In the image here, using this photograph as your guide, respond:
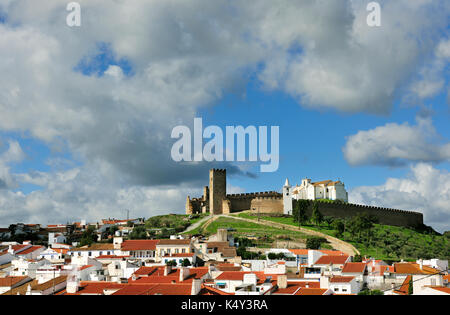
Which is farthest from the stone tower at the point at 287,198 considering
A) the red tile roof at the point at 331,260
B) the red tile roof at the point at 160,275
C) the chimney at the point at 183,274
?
the chimney at the point at 183,274

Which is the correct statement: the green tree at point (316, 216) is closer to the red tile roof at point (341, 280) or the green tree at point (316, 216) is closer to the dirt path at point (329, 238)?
the dirt path at point (329, 238)

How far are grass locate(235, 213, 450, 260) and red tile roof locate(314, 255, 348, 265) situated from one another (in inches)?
492

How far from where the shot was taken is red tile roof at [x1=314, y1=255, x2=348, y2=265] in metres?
30.1

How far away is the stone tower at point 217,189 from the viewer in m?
62.5

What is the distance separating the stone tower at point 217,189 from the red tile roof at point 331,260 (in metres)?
31.3

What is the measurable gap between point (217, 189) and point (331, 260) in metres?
33.7

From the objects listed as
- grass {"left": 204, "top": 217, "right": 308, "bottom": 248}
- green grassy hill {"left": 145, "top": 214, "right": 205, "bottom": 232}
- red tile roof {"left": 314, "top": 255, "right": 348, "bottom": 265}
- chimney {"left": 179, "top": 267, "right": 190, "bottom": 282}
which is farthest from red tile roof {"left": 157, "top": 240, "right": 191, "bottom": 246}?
chimney {"left": 179, "top": 267, "right": 190, "bottom": 282}

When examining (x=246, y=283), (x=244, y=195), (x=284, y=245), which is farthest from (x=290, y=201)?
(x=246, y=283)

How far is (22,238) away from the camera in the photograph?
183 ft

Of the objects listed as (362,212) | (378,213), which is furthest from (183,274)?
(378,213)

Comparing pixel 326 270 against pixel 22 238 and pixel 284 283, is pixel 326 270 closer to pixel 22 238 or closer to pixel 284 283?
pixel 284 283

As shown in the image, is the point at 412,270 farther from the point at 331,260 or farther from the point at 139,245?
the point at 139,245

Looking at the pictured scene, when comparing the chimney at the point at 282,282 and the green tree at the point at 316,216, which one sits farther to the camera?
the green tree at the point at 316,216

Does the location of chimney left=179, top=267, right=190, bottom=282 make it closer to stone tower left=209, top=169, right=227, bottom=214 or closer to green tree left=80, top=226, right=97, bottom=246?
green tree left=80, top=226, right=97, bottom=246
